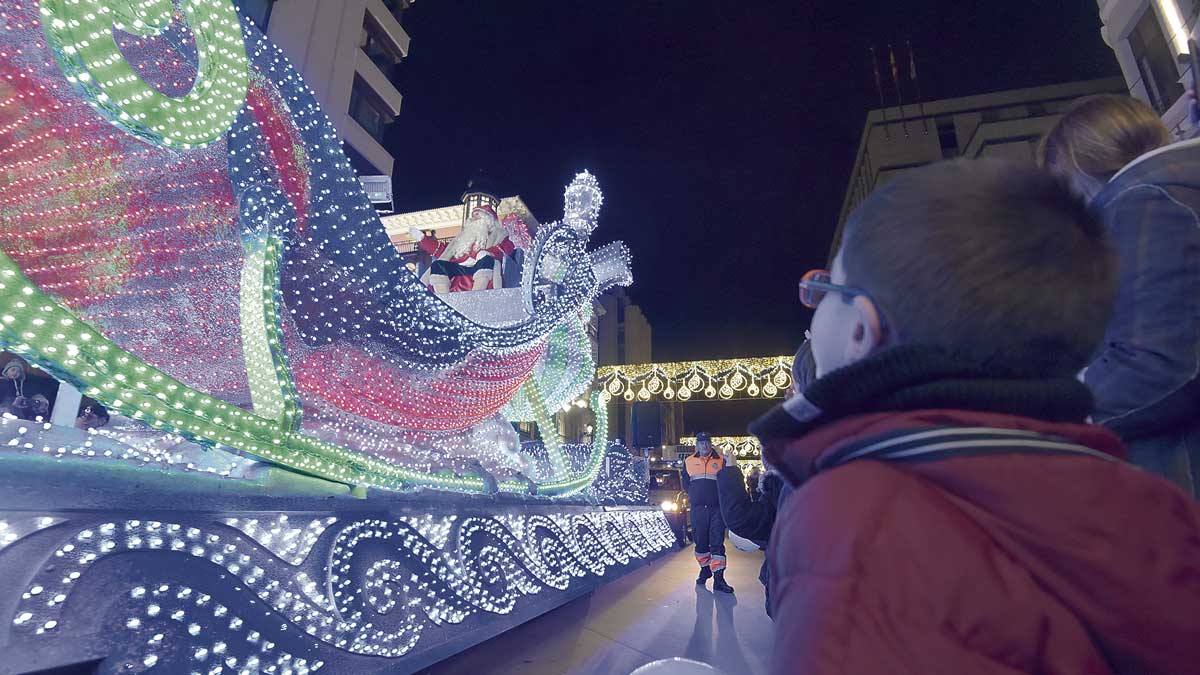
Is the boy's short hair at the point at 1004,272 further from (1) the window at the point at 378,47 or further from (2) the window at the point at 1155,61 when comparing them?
(1) the window at the point at 378,47

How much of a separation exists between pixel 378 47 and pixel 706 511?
15.5 meters

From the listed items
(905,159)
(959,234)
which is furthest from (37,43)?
(905,159)

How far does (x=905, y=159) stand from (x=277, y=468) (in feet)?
94.4

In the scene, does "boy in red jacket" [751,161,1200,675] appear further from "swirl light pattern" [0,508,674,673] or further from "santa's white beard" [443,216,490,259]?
"santa's white beard" [443,216,490,259]

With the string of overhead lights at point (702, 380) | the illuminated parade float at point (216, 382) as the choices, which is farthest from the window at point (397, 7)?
the illuminated parade float at point (216, 382)

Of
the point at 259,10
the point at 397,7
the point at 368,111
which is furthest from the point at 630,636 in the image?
the point at 397,7

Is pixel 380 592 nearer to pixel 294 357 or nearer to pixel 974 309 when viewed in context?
pixel 294 357

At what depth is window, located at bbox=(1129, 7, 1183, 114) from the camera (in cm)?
909

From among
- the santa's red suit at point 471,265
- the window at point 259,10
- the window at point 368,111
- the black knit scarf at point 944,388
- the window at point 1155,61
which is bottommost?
the black knit scarf at point 944,388

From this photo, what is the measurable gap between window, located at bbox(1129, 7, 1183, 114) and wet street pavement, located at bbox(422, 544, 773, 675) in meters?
11.5

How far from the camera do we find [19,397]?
4984mm

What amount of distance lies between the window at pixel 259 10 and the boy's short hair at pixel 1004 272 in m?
11.6

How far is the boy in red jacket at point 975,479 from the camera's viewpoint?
534 millimetres

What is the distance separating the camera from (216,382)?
266cm
